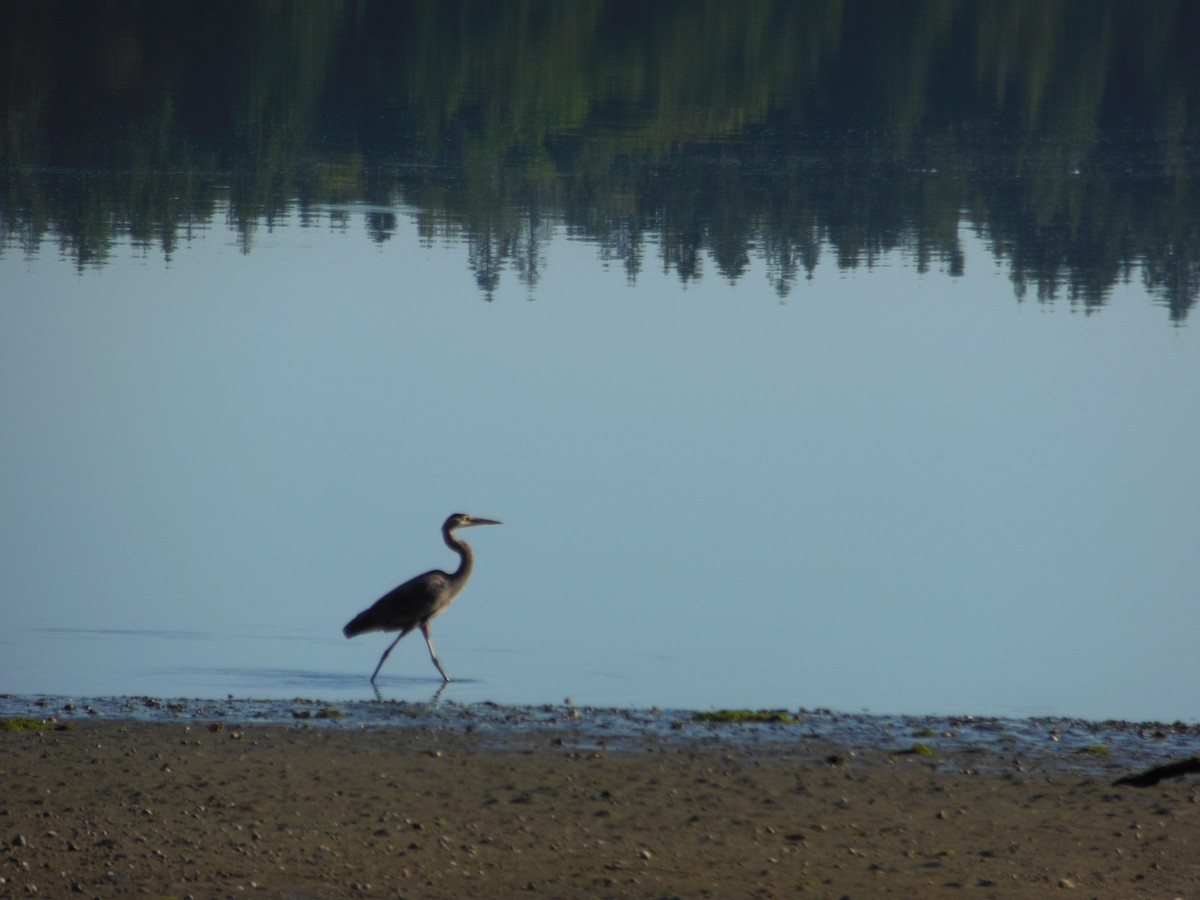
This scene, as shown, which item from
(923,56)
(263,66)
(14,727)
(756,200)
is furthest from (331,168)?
(14,727)

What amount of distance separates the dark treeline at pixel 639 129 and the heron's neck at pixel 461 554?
20.5 meters

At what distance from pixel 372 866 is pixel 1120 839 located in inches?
154

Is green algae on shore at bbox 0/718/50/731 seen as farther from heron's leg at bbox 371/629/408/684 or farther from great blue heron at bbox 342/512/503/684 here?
great blue heron at bbox 342/512/503/684

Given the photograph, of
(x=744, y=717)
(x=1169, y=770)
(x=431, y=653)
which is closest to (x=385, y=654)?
(x=431, y=653)

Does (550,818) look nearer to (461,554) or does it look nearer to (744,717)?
(744,717)

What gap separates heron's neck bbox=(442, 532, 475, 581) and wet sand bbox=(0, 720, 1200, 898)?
405 cm

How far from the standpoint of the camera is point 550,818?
31.2ft

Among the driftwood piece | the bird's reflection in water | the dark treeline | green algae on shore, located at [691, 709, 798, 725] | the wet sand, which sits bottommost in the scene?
the bird's reflection in water

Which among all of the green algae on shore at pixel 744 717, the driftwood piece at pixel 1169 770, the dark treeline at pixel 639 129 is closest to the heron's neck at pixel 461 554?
the green algae on shore at pixel 744 717

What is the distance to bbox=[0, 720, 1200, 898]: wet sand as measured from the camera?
8.59 metres

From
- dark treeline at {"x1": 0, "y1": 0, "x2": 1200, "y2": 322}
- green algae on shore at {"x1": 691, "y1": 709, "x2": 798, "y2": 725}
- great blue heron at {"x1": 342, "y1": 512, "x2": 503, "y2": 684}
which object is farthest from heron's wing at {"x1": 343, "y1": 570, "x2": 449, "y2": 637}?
dark treeline at {"x1": 0, "y1": 0, "x2": 1200, "y2": 322}

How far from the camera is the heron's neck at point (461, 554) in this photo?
15.3 m

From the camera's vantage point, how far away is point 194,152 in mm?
46938

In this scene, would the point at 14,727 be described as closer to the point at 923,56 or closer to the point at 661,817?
the point at 661,817
